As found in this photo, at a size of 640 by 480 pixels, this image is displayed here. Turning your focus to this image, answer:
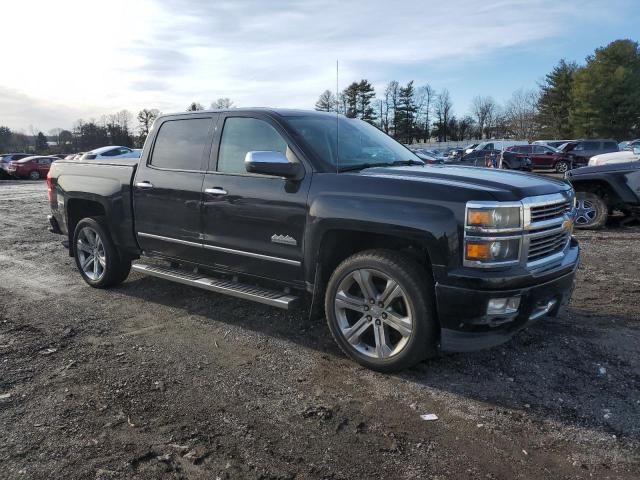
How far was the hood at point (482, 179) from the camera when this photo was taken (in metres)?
3.38

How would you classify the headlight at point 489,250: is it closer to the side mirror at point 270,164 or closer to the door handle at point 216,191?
the side mirror at point 270,164

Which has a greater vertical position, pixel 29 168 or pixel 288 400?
pixel 29 168

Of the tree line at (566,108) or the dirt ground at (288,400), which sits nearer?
the dirt ground at (288,400)

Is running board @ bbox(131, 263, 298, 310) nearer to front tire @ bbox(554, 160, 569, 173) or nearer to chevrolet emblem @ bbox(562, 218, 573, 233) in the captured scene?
chevrolet emblem @ bbox(562, 218, 573, 233)

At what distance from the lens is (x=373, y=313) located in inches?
149

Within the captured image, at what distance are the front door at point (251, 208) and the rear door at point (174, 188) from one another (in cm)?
18

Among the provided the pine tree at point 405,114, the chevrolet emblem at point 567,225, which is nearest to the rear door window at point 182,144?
the chevrolet emblem at point 567,225

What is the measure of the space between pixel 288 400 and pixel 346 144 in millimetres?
2226

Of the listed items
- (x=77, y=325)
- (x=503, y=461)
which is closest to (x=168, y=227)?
(x=77, y=325)

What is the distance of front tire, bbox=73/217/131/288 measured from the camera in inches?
231

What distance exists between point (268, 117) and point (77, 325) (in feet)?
8.66

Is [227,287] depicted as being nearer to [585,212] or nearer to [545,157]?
[585,212]

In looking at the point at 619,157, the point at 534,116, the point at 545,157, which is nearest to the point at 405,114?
the point at 534,116

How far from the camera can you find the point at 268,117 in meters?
4.48
